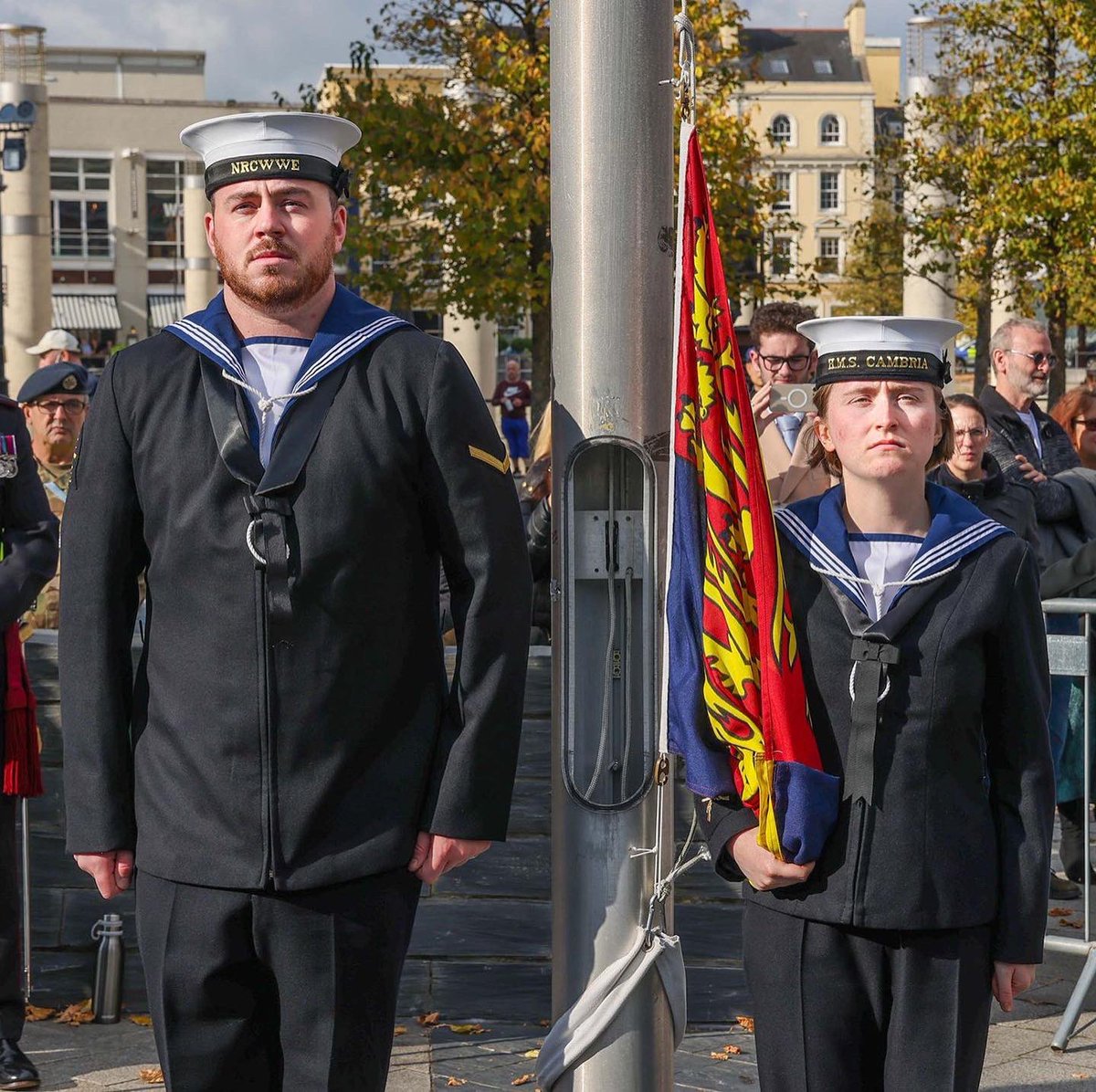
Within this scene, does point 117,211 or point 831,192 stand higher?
point 831,192

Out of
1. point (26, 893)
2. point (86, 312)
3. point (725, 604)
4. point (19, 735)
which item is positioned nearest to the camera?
point (725, 604)

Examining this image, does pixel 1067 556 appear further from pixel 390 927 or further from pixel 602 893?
pixel 390 927

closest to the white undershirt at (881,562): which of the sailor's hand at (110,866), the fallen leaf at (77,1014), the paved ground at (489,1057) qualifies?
the sailor's hand at (110,866)

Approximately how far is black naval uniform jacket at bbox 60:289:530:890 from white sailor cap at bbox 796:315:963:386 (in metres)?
0.64

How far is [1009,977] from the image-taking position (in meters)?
3.11

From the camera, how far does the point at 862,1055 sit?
123 inches

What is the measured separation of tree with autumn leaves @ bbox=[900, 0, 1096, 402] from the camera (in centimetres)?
2141

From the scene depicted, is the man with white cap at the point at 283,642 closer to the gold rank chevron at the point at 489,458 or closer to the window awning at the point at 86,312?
the gold rank chevron at the point at 489,458

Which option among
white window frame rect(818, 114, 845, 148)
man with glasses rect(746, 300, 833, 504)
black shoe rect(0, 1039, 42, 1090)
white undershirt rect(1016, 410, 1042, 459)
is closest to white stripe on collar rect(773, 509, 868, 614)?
man with glasses rect(746, 300, 833, 504)

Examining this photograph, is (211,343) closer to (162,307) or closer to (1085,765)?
(1085,765)

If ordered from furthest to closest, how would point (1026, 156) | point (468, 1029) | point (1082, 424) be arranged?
1. point (1026, 156)
2. point (1082, 424)
3. point (468, 1029)

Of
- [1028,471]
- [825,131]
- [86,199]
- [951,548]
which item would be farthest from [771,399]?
[825,131]

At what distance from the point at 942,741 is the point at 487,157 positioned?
56.8 feet

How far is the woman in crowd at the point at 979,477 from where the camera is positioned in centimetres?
671
